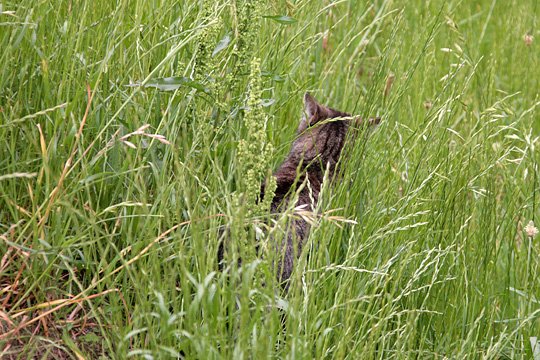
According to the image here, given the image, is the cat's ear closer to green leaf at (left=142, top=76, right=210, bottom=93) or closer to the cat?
the cat

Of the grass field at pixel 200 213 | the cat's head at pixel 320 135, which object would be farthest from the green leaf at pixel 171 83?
the cat's head at pixel 320 135

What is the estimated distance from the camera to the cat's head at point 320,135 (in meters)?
4.27

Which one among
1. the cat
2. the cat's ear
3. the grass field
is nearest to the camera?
the grass field

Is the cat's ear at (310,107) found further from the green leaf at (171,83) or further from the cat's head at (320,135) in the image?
the green leaf at (171,83)

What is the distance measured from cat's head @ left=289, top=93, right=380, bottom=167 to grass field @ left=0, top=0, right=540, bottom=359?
8 centimetres

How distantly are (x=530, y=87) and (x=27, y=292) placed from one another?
3.82 metres

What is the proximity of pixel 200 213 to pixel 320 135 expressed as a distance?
1.15 meters

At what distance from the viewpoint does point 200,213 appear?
11.3ft

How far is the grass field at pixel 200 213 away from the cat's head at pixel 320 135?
8 cm

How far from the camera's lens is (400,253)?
11.1 feet

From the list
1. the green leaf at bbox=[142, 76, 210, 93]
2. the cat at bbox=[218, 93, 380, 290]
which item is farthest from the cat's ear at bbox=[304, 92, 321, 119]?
the green leaf at bbox=[142, 76, 210, 93]

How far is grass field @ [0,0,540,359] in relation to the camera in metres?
2.85

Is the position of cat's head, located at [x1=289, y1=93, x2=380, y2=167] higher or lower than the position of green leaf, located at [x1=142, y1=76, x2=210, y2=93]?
lower

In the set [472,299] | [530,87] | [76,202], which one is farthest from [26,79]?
[530,87]
